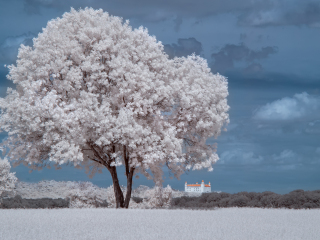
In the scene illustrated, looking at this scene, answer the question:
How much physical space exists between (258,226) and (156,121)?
9631 millimetres

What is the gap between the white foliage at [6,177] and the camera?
23391 mm

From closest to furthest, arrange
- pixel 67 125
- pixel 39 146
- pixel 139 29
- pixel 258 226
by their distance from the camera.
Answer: pixel 258 226
pixel 67 125
pixel 39 146
pixel 139 29

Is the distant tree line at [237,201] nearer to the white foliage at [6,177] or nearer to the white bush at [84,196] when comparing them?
the white bush at [84,196]

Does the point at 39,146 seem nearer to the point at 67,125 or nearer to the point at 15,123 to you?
the point at 15,123

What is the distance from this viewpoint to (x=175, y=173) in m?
22.9

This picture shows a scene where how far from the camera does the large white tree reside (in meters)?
18.7

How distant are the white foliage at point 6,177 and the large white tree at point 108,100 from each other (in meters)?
3.09

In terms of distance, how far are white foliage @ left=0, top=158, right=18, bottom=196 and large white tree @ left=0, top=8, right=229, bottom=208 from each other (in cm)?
309

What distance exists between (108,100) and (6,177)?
33.3 ft

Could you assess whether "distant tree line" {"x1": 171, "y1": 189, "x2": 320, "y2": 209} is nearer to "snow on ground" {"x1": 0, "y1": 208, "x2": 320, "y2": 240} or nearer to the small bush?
"snow on ground" {"x1": 0, "y1": 208, "x2": 320, "y2": 240}

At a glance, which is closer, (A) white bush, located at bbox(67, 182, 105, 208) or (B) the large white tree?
(B) the large white tree

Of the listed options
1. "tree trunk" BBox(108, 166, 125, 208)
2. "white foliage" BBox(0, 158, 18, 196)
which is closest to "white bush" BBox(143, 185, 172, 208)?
"tree trunk" BBox(108, 166, 125, 208)

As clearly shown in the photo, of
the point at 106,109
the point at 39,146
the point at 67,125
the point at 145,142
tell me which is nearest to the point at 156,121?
the point at 145,142

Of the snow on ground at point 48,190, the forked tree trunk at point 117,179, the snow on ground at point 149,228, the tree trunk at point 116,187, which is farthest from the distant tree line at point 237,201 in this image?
the snow on ground at point 149,228
